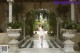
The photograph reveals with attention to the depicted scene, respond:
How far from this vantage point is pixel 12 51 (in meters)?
12.5

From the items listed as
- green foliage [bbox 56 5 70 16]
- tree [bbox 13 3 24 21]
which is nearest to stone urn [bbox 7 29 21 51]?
tree [bbox 13 3 24 21]

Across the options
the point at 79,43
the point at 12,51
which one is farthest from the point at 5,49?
the point at 79,43

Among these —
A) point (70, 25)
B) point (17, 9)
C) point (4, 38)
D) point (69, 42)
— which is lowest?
point (69, 42)

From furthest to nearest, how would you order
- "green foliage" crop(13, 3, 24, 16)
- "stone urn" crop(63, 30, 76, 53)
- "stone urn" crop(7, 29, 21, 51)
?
"green foliage" crop(13, 3, 24, 16) < "stone urn" crop(7, 29, 21, 51) < "stone urn" crop(63, 30, 76, 53)

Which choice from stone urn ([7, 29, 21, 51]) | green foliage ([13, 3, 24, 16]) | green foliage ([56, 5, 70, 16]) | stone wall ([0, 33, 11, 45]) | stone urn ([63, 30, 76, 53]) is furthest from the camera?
green foliage ([13, 3, 24, 16])

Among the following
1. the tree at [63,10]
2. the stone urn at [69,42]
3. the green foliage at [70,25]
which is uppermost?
the tree at [63,10]

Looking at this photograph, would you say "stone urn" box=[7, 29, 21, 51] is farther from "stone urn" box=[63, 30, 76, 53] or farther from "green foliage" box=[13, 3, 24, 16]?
"green foliage" box=[13, 3, 24, 16]

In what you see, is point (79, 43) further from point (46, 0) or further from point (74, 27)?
point (46, 0)

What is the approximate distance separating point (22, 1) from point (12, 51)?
1187 cm

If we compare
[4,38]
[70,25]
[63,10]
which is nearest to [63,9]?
[63,10]

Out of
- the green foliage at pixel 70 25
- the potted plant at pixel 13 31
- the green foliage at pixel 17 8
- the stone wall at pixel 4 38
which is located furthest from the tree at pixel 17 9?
the green foliage at pixel 70 25

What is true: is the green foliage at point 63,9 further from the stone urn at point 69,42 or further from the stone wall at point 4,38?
the stone urn at point 69,42

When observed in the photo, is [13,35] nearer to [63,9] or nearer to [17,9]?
[17,9]

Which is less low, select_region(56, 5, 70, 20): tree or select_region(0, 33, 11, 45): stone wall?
select_region(56, 5, 70, 20): tree
